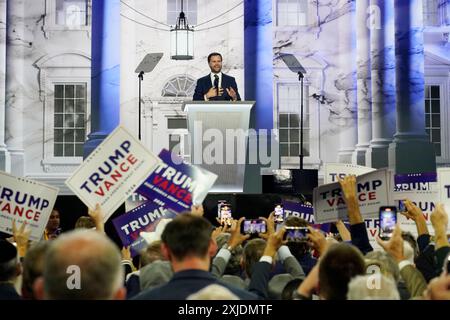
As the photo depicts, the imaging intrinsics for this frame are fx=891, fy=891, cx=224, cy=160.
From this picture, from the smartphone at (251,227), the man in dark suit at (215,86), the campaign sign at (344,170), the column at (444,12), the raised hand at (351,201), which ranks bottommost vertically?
the smartphone at (251,227)

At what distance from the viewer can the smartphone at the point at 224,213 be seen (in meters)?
12.2

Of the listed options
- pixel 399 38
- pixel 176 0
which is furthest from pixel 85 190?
pixel 176 0

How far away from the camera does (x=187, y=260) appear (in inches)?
150

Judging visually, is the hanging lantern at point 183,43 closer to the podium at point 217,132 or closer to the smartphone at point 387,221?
the podium at point 217,132

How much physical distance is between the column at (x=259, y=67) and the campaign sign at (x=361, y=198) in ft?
35.0

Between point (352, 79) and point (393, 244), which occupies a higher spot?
point (352, 79)

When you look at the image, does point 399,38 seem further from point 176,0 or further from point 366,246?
point 366,246

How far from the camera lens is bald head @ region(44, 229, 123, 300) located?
3.01m

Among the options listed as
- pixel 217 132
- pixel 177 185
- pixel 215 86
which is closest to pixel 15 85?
pixel 215 86

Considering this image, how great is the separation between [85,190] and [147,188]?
1.96 feet

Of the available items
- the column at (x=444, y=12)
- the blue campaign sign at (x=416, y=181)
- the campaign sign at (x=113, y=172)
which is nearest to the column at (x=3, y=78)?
the column at (x=444, y=12)

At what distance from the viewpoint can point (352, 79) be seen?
72.2 ft

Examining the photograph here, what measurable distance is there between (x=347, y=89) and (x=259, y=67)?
429 cm

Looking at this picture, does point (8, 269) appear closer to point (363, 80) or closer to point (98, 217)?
point (98, 217)
